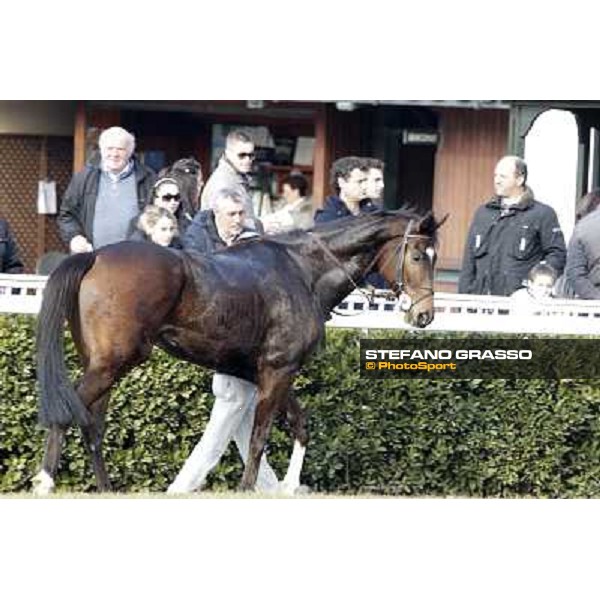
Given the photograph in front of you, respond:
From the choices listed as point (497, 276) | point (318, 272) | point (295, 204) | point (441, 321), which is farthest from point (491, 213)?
point (295, 204)

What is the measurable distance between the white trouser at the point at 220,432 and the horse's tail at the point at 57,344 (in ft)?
3.59

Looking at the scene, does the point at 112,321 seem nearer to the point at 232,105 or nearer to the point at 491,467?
the point at 491,467

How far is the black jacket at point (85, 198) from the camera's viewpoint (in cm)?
1388

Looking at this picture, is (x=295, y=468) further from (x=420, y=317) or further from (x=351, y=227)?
(x=351, y=227)

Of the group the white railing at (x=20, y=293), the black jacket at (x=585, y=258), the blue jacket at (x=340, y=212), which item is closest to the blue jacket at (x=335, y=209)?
the blue jacket at (x=340, y=212)

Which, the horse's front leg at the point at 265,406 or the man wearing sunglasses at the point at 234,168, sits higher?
the man wearing sunglasses at the point at 234,168

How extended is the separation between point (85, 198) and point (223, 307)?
2250mm

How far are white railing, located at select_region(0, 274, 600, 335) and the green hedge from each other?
12 cm

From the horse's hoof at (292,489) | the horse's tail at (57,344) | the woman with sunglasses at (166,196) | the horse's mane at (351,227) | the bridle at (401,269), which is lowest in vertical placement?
the horse's hoof at (292,489)

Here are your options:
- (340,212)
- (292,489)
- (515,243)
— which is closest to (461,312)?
(515,243)

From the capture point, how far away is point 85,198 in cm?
1395

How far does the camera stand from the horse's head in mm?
12453

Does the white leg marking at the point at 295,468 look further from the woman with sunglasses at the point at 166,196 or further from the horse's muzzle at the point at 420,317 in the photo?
the woman with sunglasses at the point at 166,196
